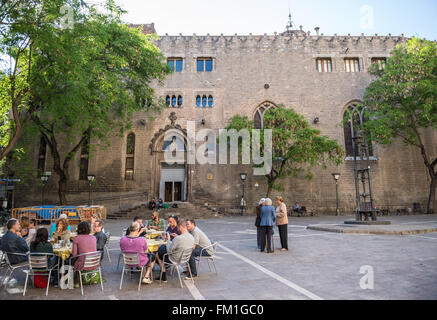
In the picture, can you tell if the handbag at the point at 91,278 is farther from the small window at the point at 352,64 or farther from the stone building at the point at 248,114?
the small window at the point at 352,64

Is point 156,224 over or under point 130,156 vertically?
under

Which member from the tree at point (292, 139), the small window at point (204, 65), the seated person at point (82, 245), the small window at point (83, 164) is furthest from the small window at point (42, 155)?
the seated person at point (82, 245)

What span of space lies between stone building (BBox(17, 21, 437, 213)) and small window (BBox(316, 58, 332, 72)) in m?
0.10

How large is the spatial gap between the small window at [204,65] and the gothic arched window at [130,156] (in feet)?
30.8

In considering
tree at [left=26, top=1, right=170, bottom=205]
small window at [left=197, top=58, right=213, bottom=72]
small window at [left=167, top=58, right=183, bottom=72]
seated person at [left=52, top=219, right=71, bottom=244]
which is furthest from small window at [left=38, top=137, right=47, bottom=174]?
seated person at [left=52, top=219, right=71, bottom=244]

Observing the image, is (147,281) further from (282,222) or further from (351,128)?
(351,128)

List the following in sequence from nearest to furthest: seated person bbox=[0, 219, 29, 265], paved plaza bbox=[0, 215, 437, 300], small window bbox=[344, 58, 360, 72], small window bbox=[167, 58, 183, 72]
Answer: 1. paved plaza bbox=[0, 215, 437, 300]
2. seated person bbox=[0, 219, 29, 265]
3. small window bbox=[344, 58, 360, 72]
4. small window bbox=[167, 58, 183, 72]

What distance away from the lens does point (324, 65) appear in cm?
2577

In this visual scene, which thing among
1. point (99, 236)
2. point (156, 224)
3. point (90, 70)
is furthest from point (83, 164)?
point (99, 236)

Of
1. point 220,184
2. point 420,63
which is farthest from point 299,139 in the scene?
point 420,63

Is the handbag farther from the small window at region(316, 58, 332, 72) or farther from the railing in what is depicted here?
the small window at region(316, 58, 332, 72)

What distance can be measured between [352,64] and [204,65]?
Answer: 14.6m

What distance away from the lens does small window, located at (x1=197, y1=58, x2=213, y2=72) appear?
25.8 m

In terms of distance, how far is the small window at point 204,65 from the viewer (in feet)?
84.8
